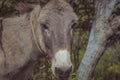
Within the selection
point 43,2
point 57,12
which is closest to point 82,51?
point 43,2

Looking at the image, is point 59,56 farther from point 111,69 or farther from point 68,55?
point 111,69

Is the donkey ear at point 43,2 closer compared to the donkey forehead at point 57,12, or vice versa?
the donkey forehead at point 57,12

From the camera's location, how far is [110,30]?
898 cm

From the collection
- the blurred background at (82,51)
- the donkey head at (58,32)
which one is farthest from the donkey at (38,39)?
the blurred background at (82,51)

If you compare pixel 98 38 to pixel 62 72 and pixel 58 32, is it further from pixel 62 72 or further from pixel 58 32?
pixel 62 72

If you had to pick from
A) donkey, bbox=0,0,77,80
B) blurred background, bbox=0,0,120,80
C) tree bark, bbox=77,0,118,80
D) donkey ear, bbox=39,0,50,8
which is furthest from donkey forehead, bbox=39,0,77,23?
blurred background, bbox=0,0,120,80

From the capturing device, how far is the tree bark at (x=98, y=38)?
8859 mm

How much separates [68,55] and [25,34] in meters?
1.01

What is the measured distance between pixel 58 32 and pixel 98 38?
3909 millimetres

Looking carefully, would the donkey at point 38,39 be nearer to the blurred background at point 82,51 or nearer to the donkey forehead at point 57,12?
the donkey forehead at point 57,12

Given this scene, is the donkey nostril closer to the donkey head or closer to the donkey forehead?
the donkey head

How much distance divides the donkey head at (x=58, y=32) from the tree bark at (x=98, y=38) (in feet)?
11.6

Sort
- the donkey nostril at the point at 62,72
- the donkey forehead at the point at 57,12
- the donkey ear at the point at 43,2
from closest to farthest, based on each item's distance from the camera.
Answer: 1. the donkey nostril at the point at 62,72
2. the donkey forehead at the point at 57,12
3. the donkey ear at the point at 43,2

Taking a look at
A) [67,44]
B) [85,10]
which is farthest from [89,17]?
[67,44]
